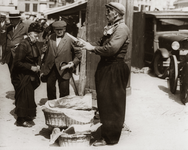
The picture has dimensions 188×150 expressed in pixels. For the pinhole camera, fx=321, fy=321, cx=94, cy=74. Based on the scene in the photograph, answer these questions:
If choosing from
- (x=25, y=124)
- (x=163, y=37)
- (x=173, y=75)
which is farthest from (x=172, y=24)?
(x=25, y=124)

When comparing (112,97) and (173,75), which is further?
(173,75)

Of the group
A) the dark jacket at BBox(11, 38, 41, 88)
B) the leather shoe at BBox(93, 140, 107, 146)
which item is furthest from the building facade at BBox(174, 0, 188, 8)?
the leather shoe at BBox(93, 140, 107, 146)

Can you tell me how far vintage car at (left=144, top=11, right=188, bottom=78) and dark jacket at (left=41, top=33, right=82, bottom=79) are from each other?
574 cm

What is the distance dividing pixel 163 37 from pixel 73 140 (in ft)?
27.5

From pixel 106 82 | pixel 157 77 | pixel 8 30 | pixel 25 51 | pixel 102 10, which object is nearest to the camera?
pixel 106 82

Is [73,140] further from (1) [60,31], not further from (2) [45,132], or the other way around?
(1) [60,31]

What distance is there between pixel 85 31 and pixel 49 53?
2.69 meters

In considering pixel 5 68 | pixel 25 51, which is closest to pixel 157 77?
pixel 5 68

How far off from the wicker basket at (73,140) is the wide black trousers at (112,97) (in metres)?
0.34

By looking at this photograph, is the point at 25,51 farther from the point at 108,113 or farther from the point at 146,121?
the point at 146,121

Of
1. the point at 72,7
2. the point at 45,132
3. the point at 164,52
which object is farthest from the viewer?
the point at 164,52

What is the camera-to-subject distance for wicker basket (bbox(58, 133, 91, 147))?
4.72 metres

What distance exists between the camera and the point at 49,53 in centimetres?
596

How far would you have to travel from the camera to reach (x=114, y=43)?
15.2ft
